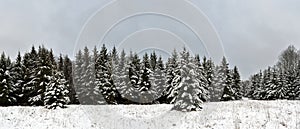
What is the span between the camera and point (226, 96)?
147 feet

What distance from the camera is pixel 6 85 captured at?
125ft

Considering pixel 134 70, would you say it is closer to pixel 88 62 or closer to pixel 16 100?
pixel 88 62

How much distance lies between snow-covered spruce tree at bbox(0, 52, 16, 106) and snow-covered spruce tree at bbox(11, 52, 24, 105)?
683 millimetres

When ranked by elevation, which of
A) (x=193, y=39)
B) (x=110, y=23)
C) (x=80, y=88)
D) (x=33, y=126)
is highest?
(x=110, y=23)

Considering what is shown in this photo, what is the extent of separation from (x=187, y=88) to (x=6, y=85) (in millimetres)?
26993

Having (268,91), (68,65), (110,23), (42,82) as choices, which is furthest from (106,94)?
(268,91)

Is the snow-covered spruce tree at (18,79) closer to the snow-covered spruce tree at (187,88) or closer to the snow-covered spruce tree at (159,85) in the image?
the snow-covered spruce tree at (159,85)

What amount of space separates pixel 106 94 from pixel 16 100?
13.7m

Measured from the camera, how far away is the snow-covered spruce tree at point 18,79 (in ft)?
133

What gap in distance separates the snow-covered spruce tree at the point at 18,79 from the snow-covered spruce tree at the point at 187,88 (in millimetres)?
26411

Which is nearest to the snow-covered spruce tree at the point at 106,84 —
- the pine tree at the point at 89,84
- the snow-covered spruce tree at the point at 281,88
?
the pine tree at the point at 89,84

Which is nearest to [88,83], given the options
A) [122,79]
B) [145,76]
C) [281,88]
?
[122,79]

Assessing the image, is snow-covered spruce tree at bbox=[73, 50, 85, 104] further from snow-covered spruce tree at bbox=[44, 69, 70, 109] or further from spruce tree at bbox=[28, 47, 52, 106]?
snow-covered spruce tree at bbox=[44, 69, 70, 109]

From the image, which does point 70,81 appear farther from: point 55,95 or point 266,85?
point 266,85
